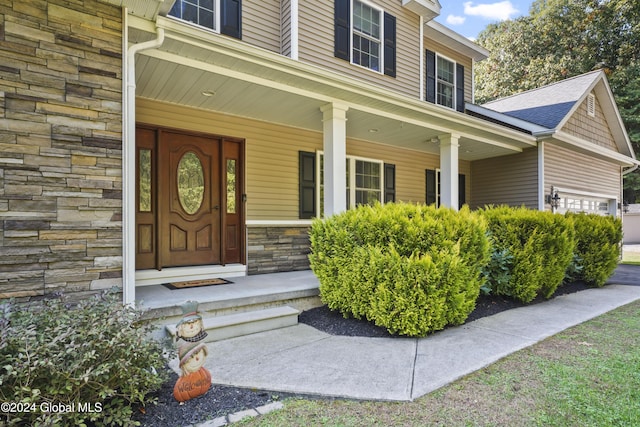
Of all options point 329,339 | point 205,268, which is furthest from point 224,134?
point 329,339

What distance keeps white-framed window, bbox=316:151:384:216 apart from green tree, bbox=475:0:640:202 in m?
17.6

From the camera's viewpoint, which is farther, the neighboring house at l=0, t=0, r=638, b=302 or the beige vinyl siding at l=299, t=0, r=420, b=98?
the beige vinyl siding at l=299, t=0, r=420, b=98

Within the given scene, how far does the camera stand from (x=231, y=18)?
540 centimetres

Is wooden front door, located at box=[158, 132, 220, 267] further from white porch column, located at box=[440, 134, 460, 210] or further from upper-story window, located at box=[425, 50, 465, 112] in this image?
upper-story window, located at box=[425, 50, 465, 112]

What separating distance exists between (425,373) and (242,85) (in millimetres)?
3630

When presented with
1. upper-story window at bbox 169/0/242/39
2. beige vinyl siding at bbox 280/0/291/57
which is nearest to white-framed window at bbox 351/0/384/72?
beige vinyl siding at bbox 280/0/291/57

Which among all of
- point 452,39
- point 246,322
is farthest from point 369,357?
point 452,39

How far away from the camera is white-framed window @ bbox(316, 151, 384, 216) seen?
22.6 ft

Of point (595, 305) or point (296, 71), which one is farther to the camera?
point (595, 305)

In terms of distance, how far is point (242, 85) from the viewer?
14.4 feet

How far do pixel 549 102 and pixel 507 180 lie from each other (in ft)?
9.18

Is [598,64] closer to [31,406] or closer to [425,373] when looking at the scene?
[425,373]

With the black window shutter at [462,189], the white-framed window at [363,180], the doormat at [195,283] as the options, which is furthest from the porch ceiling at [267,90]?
the doormat at [195,283]

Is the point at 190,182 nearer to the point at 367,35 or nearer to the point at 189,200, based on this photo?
the point at 189,200
